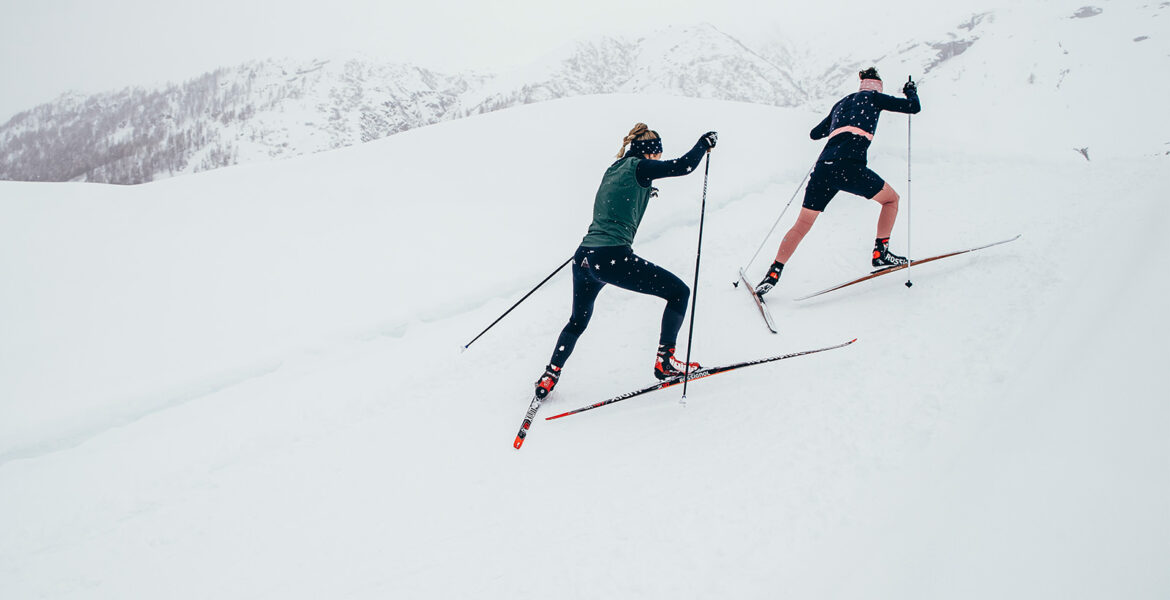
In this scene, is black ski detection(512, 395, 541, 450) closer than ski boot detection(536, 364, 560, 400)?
Yes

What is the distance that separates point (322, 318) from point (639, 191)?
3724 mm

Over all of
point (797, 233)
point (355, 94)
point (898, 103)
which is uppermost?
point (355, 94)

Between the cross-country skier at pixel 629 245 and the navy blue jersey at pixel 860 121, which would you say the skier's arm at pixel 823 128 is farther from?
the cross-country skier at pixel 629 245

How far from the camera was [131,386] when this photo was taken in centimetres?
406

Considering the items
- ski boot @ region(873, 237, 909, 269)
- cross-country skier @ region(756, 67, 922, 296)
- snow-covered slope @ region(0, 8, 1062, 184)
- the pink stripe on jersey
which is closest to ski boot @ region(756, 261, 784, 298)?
cross-country skier @ region(756, 67, 922, 296)

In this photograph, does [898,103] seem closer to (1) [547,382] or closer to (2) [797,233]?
(2) [797,233]

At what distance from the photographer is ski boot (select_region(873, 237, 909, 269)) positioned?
4637mm

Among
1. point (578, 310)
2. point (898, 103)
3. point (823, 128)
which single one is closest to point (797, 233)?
point (823, 128)

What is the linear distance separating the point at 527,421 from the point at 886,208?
4.05 metres

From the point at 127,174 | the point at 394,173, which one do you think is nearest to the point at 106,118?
the point at 127,174

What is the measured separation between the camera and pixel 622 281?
331 centimetres

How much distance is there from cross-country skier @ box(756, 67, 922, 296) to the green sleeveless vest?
2.06 meters

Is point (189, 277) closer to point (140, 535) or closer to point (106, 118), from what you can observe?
point (140, 535)

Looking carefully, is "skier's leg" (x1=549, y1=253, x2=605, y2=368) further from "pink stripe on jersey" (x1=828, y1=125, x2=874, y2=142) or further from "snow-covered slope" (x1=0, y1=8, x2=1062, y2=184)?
"snow-covered slope" (x1=0, y1=8, x2=1062, y2=184)
